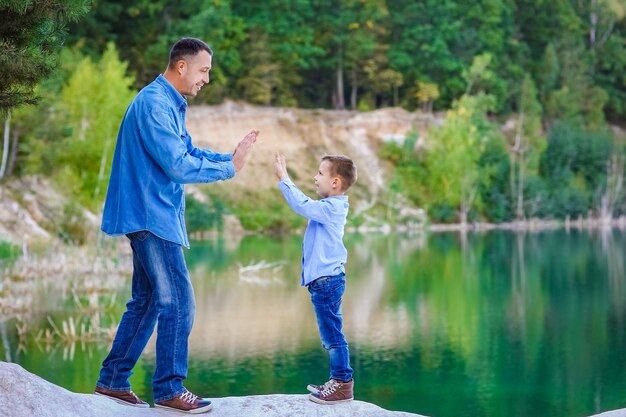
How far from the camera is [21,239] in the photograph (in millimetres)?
26797

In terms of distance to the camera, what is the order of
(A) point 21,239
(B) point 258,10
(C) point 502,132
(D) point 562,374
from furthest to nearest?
1. (C) point 502,132
2. (B) point 258,10
3. (A) point 21,239
4. (D) point 562,374

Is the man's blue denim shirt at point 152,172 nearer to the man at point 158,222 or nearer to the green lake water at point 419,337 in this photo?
the man at point 158,222

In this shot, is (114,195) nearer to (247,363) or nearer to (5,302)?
(247,363)

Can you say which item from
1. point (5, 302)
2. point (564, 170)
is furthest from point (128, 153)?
point (564, 170)

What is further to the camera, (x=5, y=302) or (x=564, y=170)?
(x=564, y=170)

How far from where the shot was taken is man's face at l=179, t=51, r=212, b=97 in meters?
6.04

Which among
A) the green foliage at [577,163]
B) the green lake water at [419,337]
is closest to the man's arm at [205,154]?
the green lake water at [419,337]

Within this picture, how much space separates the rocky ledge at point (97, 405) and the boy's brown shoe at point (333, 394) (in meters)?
0.05

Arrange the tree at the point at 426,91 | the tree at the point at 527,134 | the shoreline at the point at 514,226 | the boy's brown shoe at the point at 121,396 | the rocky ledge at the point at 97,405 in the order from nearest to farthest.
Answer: the rocky ledge at the point at 97,405, the boy's brown shoe at the point at 121,396, the shoreline at the point at 514,226, the tree at the point at 527,134, the tree at the point at 426,91

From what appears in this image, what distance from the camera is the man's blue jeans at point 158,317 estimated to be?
18.8 ft

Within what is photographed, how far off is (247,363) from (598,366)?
510 cm

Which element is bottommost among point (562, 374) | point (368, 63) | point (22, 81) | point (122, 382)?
point (562, 374)

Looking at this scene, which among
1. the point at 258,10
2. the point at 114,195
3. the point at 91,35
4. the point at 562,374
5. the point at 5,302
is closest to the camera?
the point at 114,195

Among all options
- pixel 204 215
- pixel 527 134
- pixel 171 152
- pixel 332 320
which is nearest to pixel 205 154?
pixel 171 152
